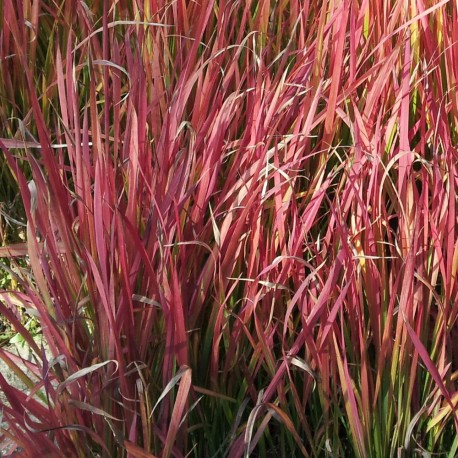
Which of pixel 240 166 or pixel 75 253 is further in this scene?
pixel 240 166

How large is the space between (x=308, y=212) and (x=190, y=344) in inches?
10.1

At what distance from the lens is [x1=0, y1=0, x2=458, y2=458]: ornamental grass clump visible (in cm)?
103

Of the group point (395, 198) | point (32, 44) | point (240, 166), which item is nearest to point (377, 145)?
point (395, 198)

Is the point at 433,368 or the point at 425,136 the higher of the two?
the point at 425,136

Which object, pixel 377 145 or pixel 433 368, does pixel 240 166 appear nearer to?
pixel 377 145

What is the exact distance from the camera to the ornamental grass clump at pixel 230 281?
3.38ft

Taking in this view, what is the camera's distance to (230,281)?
1.20m

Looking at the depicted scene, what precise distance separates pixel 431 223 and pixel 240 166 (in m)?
0.30

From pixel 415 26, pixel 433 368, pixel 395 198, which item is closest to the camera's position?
pixel 433 368

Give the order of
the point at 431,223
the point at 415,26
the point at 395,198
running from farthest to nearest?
1. the point at 415,26
2. the point at 395,198
3. the point at 431,223

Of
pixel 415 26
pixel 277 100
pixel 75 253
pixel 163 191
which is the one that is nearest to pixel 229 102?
pixel 277 100

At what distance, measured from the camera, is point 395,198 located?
1233 millimetres

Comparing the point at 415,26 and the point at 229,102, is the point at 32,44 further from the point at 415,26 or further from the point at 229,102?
the point at 415,26

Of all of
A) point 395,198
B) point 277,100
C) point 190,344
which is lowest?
point 190,344
